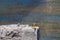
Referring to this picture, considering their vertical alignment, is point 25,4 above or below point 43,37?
above

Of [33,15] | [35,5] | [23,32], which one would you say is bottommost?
[23,32]

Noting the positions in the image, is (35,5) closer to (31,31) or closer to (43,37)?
(43,37)

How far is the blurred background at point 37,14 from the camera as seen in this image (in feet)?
10.9

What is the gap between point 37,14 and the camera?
3.38m

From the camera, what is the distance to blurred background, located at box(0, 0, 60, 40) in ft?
10.9

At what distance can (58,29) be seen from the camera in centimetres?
332

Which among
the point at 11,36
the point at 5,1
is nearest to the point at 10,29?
the point at 11,36

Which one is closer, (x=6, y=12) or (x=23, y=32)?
(x=23, y=32)

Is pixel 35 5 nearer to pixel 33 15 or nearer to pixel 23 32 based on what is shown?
pixel 33 15

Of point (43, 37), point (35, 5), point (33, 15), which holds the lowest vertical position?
point (43, 37)

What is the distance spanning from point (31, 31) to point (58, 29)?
1158 mm

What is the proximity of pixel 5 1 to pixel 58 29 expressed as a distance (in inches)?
58.7

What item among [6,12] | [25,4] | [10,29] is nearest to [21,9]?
[25,4]

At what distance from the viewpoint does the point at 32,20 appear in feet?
11.1
